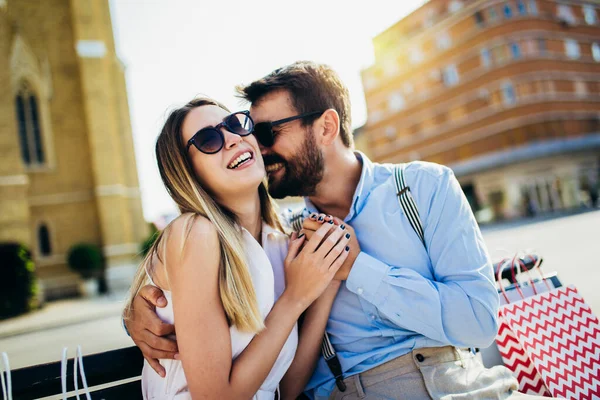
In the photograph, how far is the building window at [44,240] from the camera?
2083 centimetres

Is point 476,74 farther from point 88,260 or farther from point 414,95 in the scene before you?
point 88,260

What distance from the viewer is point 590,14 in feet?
120

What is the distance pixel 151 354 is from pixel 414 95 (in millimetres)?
38174

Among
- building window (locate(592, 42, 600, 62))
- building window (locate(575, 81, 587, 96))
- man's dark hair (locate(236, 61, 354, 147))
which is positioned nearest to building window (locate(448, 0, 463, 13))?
building window (locate(575, 81, 587, 96))

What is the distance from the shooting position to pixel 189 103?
2178 millimetres

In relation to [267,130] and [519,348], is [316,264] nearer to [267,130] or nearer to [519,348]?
[267,130]

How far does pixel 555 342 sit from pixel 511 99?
110ft

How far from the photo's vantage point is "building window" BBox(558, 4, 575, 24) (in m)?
34.2

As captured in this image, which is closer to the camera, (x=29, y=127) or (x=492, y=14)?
(x=29, y=127)

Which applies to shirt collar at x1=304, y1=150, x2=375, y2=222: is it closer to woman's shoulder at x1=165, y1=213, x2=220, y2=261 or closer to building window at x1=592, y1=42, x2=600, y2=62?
woman's shoulder at x1=165, y1=213, x2=220, y2=261

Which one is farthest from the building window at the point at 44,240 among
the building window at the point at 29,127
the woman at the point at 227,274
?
the woman at the point at 227,274

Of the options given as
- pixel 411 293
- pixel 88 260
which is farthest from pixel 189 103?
pixel 88 260

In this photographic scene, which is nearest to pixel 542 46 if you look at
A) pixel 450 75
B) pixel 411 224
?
pixel 450 75

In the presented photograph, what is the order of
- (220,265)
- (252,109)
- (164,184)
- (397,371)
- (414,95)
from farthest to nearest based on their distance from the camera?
(414,95) → (252,109) → (164,184) → (397,371) → (220,265)
